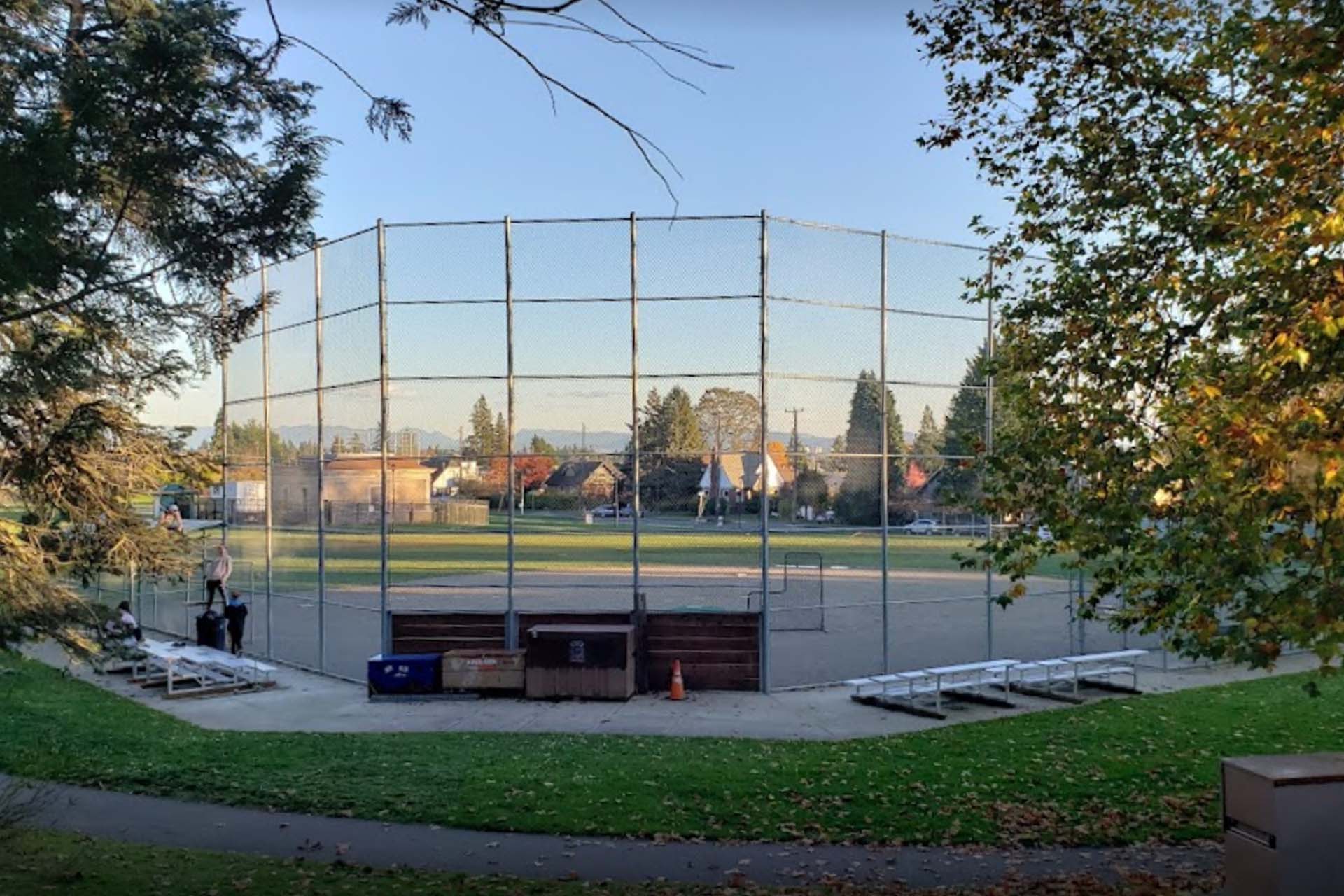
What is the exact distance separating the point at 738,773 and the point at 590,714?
4.30 meters

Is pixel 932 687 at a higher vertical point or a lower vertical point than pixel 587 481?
lower

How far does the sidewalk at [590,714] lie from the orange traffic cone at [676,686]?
12 cm

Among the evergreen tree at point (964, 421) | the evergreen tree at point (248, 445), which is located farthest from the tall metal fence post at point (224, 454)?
the evergreen tree at point (964, 421)

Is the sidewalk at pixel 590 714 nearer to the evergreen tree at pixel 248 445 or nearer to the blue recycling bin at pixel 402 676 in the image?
the blue recycling bin at pixel 402 676

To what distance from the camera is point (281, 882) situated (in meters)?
7.14

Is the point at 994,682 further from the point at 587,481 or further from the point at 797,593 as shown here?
the point at 587,481

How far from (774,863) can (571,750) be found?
4.23 metres

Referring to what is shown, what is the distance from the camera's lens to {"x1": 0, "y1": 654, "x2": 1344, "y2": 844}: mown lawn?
30.0 ft

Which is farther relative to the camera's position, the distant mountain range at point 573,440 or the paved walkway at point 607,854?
the distant mountain range at point 573,440

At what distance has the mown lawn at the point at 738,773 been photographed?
913 cm

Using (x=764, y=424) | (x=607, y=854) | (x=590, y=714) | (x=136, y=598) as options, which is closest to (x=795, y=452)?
(x=764, y=424)

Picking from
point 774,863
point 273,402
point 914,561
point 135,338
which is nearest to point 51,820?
point 135,338

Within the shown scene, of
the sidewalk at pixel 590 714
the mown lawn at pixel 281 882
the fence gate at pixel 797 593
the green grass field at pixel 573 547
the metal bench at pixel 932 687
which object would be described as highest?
the green grass field at pixel 573 547

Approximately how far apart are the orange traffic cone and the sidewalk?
0.12 meters
